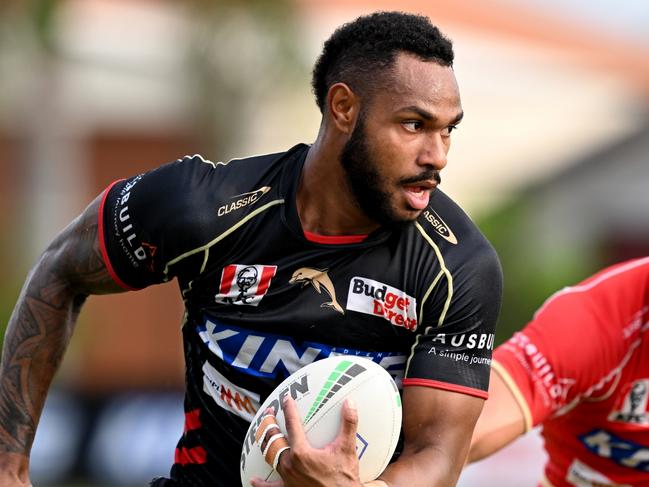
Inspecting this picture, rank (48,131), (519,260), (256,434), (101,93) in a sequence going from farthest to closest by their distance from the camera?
(101,93)
(48,131)
(519,260)
(256,434)

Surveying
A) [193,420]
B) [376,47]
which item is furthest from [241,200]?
[193,420]

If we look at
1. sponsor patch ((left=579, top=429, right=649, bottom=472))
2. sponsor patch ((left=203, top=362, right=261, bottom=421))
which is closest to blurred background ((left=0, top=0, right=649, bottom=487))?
sponsor patch ((left=579, top=429, right=649, bottom=472))

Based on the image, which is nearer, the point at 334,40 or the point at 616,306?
the point at 334,40

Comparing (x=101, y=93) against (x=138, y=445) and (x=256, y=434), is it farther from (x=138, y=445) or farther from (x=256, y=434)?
(x=256, y=434)

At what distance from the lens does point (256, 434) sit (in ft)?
16.1

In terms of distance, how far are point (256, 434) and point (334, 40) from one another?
5.11 ft

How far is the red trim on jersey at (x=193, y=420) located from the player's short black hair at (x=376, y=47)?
4.50ft

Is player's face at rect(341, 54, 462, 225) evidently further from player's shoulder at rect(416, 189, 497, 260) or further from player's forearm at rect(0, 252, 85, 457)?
player's forearm at rect(0, 252, 85, 457)

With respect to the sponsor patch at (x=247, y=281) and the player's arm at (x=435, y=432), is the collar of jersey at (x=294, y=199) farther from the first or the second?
the player's arm at (x=435, y=432)

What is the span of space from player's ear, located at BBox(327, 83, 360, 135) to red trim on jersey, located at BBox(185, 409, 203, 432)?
132 centimetres

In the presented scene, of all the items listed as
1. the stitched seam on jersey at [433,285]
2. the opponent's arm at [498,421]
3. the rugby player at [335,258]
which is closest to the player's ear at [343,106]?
the rugby player at [335,258]

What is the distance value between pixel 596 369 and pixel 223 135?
1652cm

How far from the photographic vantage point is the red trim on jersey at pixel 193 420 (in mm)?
5531

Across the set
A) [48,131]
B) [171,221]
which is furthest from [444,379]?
[48,131]
